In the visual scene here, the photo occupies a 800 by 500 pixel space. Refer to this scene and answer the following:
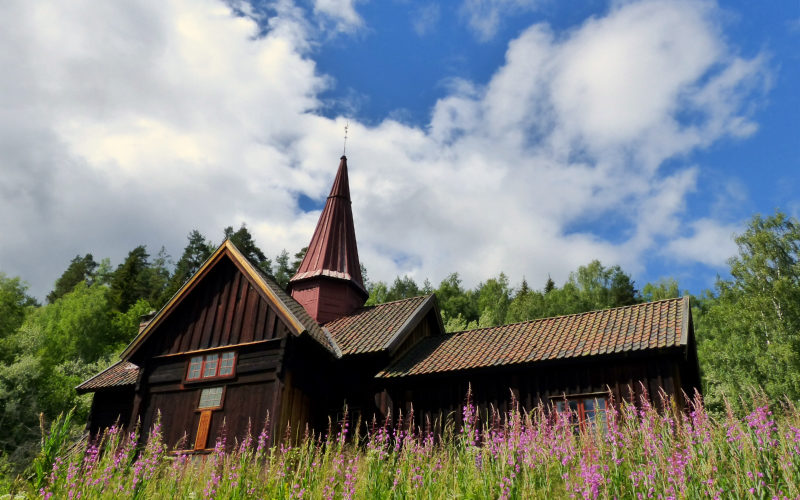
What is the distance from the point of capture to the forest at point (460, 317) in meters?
29.4

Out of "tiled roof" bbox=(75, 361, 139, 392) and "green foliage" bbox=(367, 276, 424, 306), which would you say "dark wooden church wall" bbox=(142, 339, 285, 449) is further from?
"green foliage" bbox=(367, 276, 424, 306)

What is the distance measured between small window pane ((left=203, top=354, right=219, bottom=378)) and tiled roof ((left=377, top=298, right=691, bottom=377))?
5058 mm

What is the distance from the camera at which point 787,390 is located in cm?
2739

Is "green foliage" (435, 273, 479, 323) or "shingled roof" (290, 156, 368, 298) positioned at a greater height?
"green foliage" (435, 273, 479, 323)

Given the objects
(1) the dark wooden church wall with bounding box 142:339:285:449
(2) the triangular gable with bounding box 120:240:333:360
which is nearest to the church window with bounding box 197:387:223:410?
(1) the dark wooden church wall with bounding box 142:339:285:449

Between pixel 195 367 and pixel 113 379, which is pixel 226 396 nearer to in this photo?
pixel 195 367

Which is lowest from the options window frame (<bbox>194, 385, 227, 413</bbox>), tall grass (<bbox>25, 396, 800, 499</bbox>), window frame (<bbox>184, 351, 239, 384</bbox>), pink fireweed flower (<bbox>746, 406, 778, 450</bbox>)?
tall grass (<bbox>25, 396, 800, 499</bbox>)

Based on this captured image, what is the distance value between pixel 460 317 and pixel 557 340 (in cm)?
3370

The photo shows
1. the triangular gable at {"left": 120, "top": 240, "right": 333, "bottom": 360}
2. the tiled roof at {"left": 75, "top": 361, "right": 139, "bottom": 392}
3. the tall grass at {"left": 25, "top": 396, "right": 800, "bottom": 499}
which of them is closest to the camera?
the tall grass at {"left": 25, "top": 396, "right": 800, "bottom": 499}

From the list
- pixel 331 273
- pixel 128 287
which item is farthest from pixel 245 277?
pixel 128 287

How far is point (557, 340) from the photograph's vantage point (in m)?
16.2

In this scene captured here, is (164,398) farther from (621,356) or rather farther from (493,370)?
(621,356)

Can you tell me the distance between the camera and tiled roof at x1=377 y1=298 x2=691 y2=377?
14.6m

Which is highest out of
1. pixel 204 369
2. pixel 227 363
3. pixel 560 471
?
pixel 227 363
